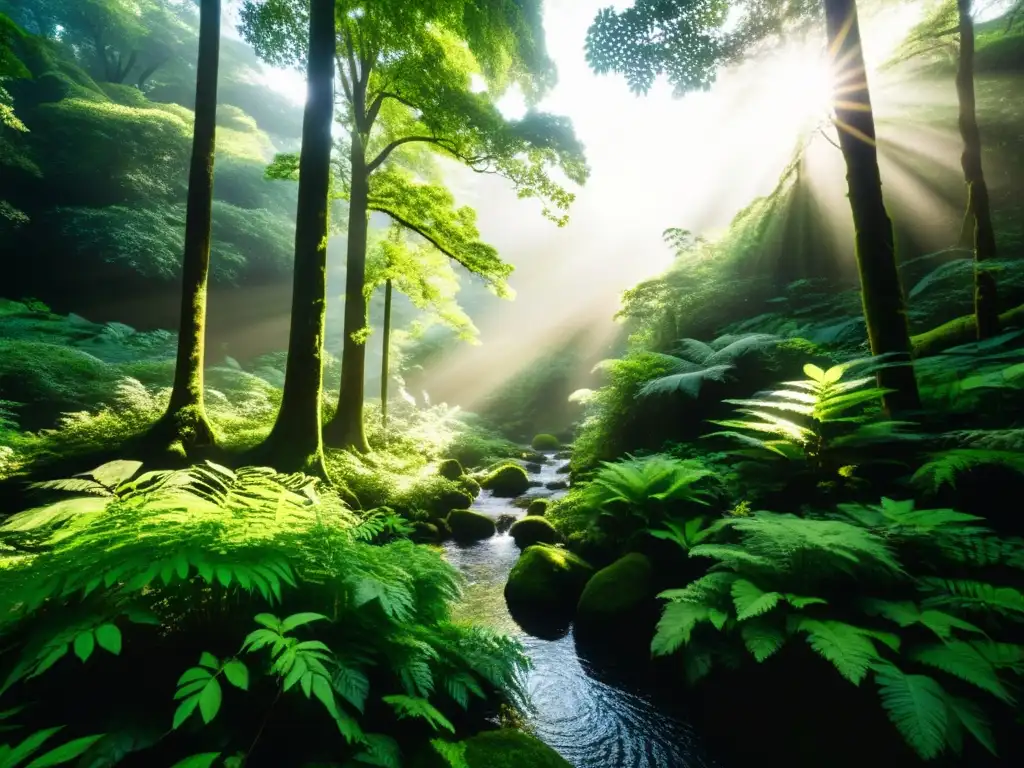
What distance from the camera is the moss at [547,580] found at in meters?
4.36

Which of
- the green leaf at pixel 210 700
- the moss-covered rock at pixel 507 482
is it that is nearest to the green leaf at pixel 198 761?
the green leaf at pixel 210 700

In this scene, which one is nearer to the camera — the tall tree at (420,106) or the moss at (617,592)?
the moss at (617,592)

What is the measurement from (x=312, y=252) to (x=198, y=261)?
1.73 meters

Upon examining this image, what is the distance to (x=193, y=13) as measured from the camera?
2739 cm

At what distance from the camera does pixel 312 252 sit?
650 cm

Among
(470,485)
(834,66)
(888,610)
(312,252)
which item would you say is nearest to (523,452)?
(470,485)

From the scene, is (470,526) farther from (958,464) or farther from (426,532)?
(958,464)

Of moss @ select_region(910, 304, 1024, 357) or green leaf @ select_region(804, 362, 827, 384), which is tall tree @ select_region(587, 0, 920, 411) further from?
moss @ select_region(910, 304, 1024, 357)

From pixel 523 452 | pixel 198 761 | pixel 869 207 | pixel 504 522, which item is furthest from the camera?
pixel 523 452

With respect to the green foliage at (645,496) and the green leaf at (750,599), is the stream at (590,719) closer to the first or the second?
the green leaf at (750,599)

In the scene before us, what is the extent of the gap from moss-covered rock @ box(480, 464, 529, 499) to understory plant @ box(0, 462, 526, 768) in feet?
26.0

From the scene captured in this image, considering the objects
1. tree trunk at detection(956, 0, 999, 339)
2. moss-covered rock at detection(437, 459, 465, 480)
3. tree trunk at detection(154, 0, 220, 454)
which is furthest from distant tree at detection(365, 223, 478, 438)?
tree trunk at detection(956, 0, 999, 339)

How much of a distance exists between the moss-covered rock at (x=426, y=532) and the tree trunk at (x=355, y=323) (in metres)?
2.36

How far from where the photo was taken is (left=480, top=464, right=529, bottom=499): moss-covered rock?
1024 cm
